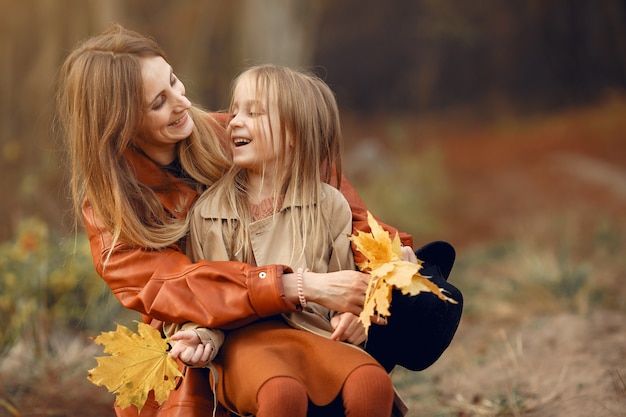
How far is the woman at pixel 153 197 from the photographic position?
9.25ft

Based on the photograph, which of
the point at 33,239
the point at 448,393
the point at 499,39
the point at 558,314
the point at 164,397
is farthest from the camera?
the point at 499,39

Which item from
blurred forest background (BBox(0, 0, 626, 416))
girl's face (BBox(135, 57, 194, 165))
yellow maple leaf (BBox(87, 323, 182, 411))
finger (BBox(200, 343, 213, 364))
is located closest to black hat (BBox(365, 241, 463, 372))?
finger (BBox(200, 343, 213, 364))

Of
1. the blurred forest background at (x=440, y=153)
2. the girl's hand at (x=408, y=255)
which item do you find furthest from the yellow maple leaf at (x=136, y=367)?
the blurred forest background at (x=440, y=153)

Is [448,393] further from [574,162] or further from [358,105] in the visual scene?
[358,105]

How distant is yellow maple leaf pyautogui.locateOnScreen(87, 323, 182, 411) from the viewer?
9.32ft

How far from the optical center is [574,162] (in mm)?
12867

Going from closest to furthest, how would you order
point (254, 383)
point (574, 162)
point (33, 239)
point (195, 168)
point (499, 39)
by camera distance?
1. point (254, 383)
2. point (195, 168)
3. point (33, 239)
4. point (574, 162)
5. point (499, 39)

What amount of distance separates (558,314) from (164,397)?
12.9ft

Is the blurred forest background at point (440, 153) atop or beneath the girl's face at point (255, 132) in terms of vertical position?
beneath

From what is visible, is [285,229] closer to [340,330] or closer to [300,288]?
[300,288]

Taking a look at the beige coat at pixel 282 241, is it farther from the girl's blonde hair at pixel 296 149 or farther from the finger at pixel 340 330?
the finger at pixel 340 330

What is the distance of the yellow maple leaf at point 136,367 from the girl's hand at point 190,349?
9cm

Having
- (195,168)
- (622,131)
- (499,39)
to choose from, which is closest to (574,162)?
(622,131)

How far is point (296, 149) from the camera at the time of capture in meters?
3.13
